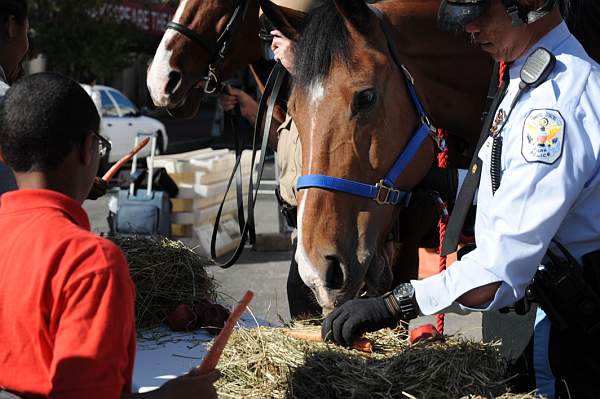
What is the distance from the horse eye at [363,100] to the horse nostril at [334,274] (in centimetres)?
59

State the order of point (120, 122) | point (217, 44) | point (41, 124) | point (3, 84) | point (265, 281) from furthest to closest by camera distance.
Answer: point (120, 122), point (265, 281), point (217, 44), point (3, 84), point (41, 124)

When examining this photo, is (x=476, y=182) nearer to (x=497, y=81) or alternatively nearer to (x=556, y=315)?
(x=556, y=315)

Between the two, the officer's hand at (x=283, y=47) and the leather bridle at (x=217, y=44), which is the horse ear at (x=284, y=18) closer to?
the officer's hand at (x=283, y=47)

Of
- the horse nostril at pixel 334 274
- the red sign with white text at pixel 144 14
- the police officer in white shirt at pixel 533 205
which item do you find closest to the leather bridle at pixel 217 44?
the horse nostril at pixel 334 274

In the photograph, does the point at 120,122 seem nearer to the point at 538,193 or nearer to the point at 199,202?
the point at 199,202

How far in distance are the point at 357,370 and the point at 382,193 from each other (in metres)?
1.10

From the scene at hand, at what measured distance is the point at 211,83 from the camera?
502 centimetres

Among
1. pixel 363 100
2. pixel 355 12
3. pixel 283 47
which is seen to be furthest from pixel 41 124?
pixel 283 47

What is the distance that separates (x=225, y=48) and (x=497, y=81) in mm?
2135

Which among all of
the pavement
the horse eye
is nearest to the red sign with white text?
the pavement

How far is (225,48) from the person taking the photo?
4.97 m

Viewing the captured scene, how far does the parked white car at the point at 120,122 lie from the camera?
1815cm

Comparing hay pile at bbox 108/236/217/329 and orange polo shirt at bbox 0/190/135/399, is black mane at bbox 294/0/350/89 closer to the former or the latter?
hay pile at bbox 108/236/217/329

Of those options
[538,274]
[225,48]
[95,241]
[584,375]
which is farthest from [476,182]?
[225,48]
